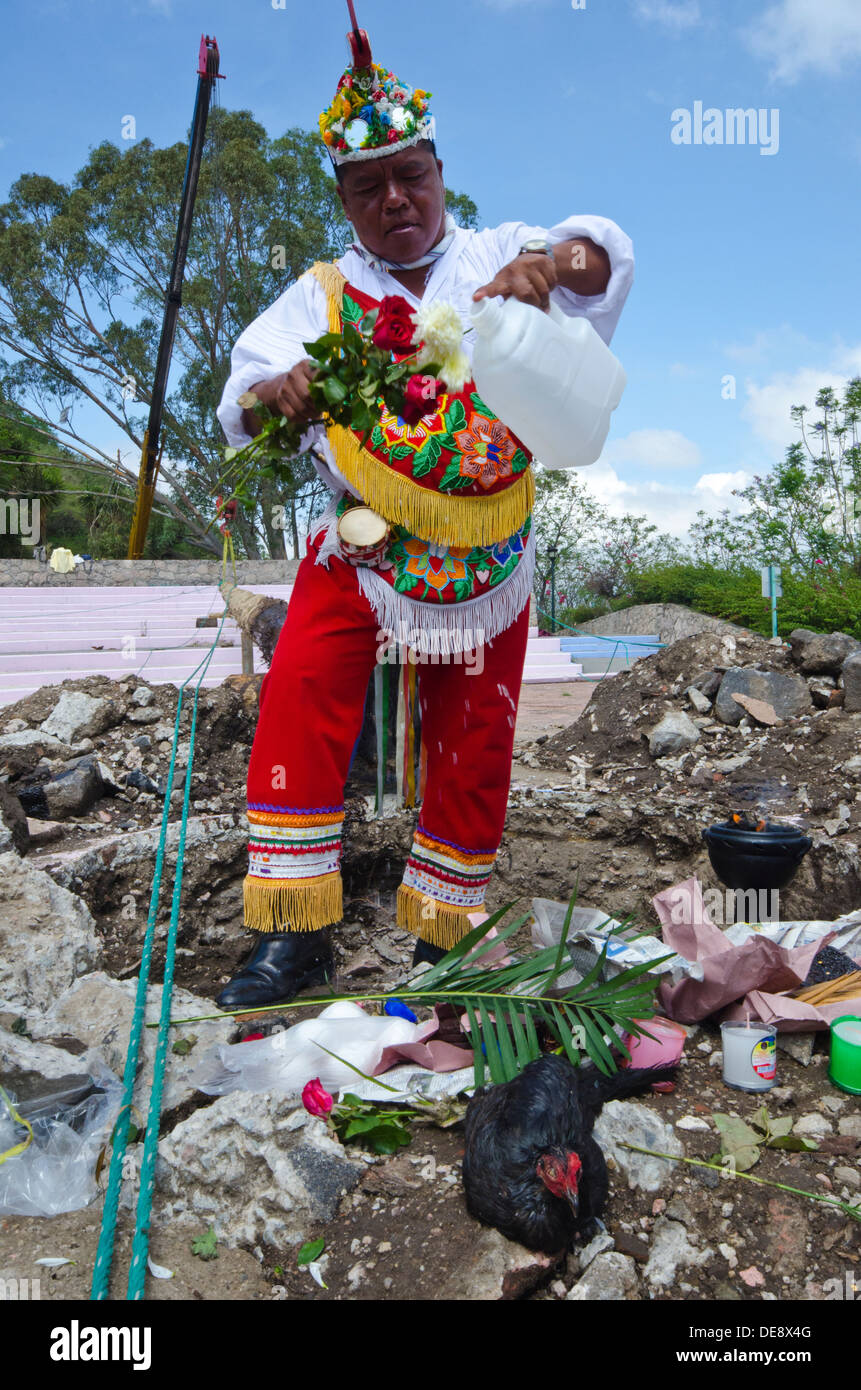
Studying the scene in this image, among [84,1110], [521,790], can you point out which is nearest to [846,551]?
[521,790]

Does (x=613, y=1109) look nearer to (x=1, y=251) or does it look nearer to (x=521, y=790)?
(x=521, y=790)

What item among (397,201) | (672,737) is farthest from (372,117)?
(672,737)

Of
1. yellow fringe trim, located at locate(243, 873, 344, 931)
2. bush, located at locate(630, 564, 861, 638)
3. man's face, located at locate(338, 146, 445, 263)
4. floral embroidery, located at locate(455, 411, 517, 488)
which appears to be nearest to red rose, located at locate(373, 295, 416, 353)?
A: floral embroidery, located at locate(455, 411, 517, 488)

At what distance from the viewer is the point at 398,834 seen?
313cm

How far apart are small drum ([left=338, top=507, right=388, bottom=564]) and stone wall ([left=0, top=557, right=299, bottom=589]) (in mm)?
11918

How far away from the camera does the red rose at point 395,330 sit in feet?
5.80

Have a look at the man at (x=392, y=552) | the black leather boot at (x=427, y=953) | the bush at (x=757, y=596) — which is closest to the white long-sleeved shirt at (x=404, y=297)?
the man at (x=392, y=552)

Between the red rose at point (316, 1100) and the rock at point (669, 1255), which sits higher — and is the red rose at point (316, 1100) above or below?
above

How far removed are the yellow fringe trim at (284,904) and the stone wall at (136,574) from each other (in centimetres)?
1198

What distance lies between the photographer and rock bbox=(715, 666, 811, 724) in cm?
498

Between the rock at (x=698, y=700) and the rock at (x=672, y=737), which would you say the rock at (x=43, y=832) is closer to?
the rock at (x=672, y=737)

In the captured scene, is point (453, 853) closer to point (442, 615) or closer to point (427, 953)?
point (427, 953)
